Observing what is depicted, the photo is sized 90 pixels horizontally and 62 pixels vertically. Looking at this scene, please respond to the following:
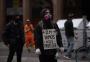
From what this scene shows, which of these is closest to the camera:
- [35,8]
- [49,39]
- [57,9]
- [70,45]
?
[49,39]

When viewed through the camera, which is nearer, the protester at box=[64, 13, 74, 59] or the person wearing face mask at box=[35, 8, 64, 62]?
the person wearing face mask at box=[35, 8, 64, 62]

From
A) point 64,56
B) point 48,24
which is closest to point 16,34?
point 64,56

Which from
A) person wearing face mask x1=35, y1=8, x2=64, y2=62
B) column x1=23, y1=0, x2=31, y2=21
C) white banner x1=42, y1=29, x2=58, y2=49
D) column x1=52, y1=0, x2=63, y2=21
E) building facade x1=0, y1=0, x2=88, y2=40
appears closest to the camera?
person wearing face mask x1=35, y1=8, x2=64, y2=62

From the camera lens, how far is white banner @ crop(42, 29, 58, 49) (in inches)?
405

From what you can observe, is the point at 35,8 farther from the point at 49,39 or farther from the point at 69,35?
the point at 49,39

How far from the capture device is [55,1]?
26.9m

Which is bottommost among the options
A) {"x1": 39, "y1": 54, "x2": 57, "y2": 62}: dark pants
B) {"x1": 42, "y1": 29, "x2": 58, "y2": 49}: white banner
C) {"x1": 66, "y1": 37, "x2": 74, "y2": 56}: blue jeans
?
{"x1": 66, "y1": 37, "x2": 74, "y2": 56}: blue jeans

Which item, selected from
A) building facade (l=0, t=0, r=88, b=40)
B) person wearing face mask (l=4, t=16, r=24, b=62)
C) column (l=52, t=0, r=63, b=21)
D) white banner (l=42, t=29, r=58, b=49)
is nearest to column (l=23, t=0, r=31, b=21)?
building facade (l=0, t=0, r=88, b=40)

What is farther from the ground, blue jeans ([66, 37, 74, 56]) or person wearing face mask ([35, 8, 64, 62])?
person wearing face mask ([35, 8, 64, 62])

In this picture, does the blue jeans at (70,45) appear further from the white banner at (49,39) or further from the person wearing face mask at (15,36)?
the white banner at (49,39)

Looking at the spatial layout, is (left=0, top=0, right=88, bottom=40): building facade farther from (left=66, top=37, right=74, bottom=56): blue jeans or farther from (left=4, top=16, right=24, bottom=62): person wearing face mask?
(left=4, top=16, right=24, bottom=62): person wearing face mask

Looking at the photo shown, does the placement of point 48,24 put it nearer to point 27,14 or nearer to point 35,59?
point 35,59

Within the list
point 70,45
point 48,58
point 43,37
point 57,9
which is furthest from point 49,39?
point 57,9

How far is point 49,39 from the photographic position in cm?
1067
